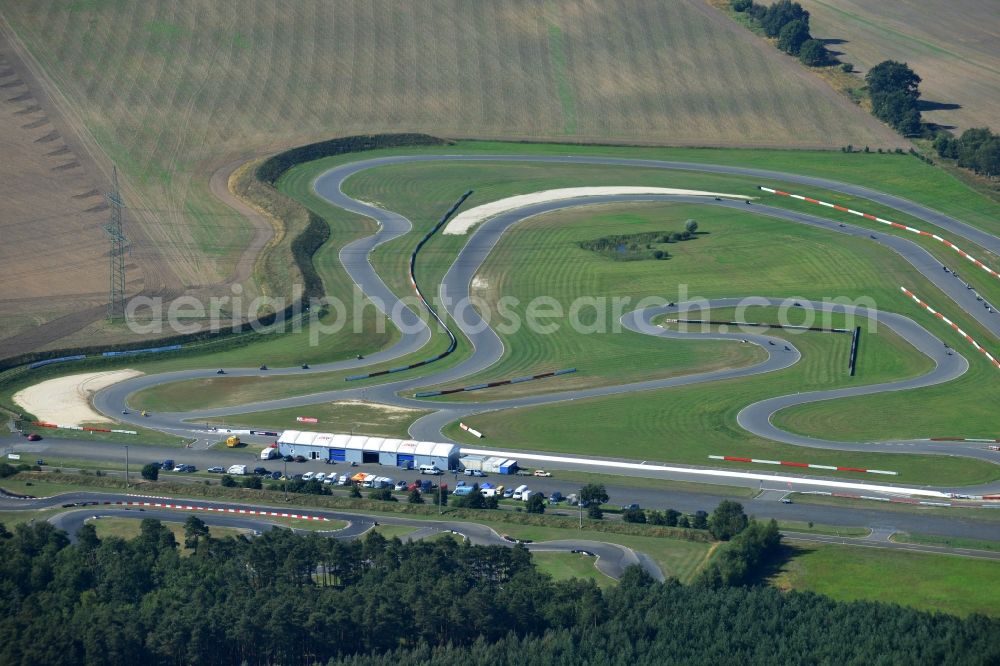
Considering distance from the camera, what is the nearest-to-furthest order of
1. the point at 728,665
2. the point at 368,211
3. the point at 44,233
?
the point at 728,665 → the point at 44,233 → the point at 368,211

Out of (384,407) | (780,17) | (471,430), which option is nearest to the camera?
(471,430)

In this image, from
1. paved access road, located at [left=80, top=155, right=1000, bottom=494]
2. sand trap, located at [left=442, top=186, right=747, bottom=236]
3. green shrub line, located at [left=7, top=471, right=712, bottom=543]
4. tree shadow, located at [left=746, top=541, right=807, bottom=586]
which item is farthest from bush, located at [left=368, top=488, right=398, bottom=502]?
sand trap, located at [left=442, top=186, right=747, bottom=236]

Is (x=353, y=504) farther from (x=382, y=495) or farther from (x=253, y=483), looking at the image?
(x=253, y=483)

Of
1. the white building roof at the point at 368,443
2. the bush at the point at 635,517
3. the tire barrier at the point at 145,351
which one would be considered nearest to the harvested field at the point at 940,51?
the tire barrier at the point at 145,351

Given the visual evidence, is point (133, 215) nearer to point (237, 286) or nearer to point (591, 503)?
point (237, 286)

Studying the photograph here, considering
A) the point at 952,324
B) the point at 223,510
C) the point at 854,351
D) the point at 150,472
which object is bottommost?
the point at 223,510

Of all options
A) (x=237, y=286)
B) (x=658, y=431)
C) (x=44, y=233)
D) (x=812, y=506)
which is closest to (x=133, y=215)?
(x=44, y=233)

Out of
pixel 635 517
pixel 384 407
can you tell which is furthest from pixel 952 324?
pixel 635 517
